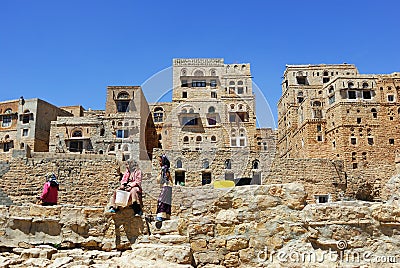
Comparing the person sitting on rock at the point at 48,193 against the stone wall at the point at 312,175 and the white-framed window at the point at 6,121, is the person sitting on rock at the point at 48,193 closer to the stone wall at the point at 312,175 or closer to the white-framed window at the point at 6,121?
the stone wall at the point at 312,175

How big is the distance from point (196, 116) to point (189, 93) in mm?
3697

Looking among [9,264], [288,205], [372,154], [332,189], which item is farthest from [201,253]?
[372,154]

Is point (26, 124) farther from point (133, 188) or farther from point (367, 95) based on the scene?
point (133, 188)

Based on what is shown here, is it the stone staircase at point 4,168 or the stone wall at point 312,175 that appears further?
the stone wall at point 312,175

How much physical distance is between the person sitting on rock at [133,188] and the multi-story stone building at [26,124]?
38.1 metres

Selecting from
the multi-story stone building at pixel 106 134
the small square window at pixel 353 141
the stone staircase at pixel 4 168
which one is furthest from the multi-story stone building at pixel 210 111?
the stone staircase at pixel 4 168

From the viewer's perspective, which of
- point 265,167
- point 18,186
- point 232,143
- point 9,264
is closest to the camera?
point 9,264

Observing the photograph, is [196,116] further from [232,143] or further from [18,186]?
[18,186]

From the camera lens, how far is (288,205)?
6254 mm

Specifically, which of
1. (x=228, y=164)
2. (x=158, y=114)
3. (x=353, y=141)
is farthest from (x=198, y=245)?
(x=158, y=114)

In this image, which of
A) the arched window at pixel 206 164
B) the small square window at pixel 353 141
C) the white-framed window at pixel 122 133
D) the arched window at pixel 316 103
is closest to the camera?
the arched window at pixel 206 164

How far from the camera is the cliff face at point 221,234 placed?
5527 mm

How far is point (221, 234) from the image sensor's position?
6.35 metres

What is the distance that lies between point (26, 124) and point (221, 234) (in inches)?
1645
